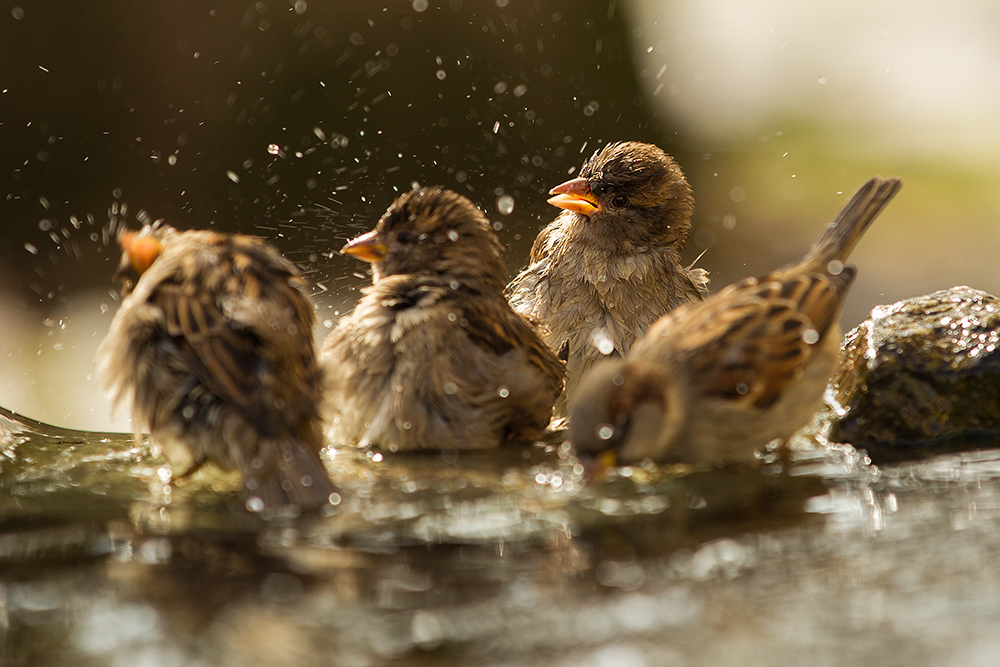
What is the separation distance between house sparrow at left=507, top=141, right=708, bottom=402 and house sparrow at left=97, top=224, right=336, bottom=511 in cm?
177

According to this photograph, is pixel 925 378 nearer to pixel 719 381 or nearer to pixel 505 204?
pixel 719 381

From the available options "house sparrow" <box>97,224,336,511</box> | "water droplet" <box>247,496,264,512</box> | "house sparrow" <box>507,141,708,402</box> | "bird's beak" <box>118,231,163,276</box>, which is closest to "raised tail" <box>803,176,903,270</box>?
"house sparrow" <box>507,141,708,402</box>

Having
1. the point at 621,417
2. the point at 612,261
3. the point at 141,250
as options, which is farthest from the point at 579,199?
the point at 141,250

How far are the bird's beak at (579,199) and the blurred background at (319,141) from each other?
8.98 ft

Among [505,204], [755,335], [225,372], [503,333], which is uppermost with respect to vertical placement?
[505,204]

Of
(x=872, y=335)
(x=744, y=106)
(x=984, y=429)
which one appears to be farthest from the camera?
(x=744, y=106)

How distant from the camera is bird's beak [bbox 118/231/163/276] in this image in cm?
386

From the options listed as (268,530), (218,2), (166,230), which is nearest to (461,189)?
(218,2)

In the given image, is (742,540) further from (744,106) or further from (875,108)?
(875,108)

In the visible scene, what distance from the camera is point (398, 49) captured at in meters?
9.42

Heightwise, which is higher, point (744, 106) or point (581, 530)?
point (744, 106)

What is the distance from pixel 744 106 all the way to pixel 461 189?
497 centimetres

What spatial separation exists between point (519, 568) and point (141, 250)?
6.50ft

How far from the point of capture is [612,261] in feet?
16.9
